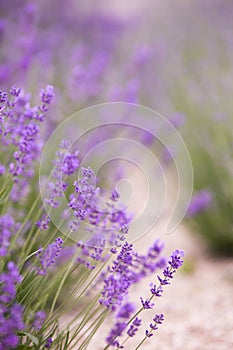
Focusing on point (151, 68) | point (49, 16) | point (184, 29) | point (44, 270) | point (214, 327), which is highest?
point (184, 29)

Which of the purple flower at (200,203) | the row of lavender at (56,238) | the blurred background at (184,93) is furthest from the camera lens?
the purple flower at (200,203)

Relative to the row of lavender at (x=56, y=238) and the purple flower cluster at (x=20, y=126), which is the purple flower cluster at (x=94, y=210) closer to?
the row of lavender at (x=56, y=238)

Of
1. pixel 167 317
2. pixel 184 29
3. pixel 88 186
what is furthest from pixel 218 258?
pixel 184 29

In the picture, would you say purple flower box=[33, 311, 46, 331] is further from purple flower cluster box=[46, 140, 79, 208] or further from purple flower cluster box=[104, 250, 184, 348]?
purple flower cluster box=[46, 140, 79, 208]

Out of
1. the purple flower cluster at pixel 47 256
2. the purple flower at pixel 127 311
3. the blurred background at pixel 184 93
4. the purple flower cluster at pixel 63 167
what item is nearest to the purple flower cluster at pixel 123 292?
the purple flower at pixel 127 311

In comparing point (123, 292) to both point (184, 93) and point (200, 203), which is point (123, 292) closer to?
point (200, 203)

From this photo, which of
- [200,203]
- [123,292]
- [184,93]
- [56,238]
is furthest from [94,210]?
[184,93]

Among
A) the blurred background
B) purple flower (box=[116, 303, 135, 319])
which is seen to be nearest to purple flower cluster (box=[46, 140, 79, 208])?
purple flower (box=[116, 303, 135, 319])

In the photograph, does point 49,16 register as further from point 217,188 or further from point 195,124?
point 217,188

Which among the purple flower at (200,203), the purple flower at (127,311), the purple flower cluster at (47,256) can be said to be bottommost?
the purple flower at (127,311)
